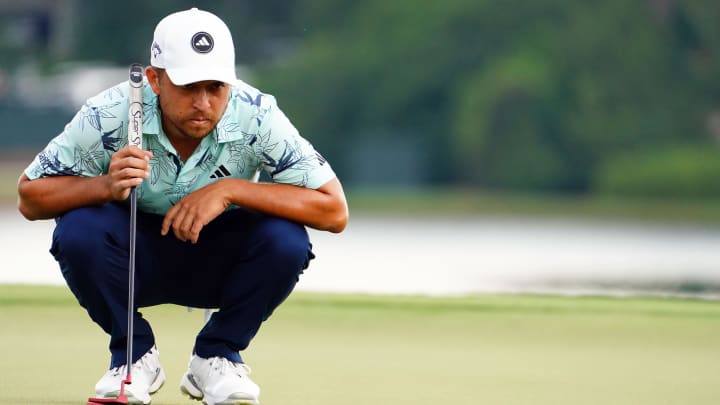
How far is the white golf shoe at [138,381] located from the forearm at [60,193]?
1.24 feet

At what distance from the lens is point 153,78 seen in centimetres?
354

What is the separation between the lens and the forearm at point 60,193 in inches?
139

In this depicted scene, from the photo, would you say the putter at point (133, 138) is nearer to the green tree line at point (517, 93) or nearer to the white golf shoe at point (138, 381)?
the white golf shoe at point (138, 381)

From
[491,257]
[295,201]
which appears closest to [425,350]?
[295,201]

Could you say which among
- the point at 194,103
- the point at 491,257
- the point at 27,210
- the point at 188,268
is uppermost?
the point at 491,257

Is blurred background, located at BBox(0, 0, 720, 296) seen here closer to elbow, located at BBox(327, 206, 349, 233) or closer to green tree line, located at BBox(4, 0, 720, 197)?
green tree line, located at BBox(4, 0, 720, 197)

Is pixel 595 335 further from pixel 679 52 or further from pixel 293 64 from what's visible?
pixel 293 64

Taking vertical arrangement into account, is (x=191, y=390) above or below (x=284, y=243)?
below

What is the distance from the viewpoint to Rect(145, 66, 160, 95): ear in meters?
3.53

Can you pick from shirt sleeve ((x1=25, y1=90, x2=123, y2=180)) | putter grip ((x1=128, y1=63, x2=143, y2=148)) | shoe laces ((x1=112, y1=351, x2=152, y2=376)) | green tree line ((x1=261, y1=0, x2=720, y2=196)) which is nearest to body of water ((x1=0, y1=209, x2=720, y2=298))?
green tree line ((x1=261, y1=0, x2=720, y2=196))

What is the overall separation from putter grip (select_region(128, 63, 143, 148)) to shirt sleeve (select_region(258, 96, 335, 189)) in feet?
0.96

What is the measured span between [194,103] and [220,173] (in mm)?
265

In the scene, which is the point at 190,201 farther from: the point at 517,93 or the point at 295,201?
the point at 517,93

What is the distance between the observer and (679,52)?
2305 cm
